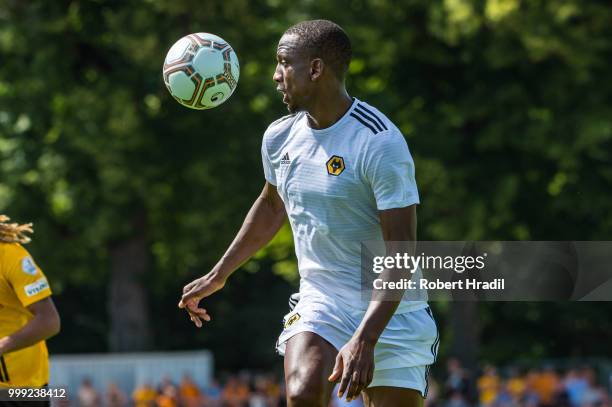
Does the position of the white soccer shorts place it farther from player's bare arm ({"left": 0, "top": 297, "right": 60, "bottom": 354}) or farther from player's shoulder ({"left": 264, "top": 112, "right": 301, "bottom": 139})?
player's bare arm ({"left": 0, "top": 297, "right": 60, "bottom": 354})

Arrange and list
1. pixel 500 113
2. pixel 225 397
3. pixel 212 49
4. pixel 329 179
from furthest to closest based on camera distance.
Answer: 1. pixel 500 113
2. pixel 225 397
3. pixel 212 49
4. pixel 329 179

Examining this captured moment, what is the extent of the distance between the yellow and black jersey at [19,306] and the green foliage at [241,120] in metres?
16.6

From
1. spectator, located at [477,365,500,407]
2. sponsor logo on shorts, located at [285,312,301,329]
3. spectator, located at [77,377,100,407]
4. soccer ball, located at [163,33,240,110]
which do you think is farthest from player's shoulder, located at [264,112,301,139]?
spectator, located at [477,365,500,407]

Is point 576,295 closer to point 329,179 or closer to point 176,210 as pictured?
point 329,179

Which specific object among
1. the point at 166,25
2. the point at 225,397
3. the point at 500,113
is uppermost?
the point at 166,25

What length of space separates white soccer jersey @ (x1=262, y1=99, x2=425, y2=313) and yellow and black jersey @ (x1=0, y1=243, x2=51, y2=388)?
157 centimetres

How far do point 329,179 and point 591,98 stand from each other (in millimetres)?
19220

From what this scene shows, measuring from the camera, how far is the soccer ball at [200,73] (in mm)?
6641

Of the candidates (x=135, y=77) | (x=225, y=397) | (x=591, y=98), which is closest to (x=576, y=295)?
(x=225, y=397)

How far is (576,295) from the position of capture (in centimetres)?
1219

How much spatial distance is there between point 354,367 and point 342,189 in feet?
3.06

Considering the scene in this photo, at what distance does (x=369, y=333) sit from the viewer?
5.29 meters

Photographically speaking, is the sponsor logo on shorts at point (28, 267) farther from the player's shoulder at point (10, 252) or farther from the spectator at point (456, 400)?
the spectator at point (456, 400)

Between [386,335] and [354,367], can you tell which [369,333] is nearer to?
[354,367]
